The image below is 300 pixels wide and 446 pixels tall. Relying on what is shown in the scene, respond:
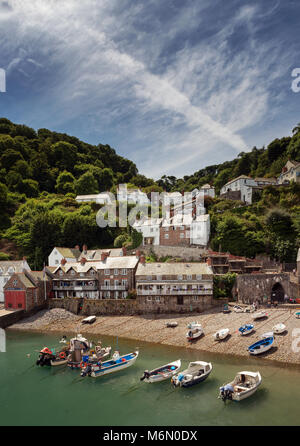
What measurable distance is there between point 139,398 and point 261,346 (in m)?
13.5

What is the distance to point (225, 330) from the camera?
32625 mm

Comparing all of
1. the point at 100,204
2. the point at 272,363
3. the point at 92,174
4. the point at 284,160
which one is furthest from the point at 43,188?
the point at 272,363

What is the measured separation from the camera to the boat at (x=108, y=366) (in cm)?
2647

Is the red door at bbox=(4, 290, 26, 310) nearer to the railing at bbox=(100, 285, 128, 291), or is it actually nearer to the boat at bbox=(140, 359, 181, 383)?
the railing at bbox=(100, 285, 128, 291)

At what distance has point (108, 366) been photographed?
26.9 meters

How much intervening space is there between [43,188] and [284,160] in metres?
79.5

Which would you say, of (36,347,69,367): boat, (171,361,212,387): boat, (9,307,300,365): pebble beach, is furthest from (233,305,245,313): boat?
(36,347,69,367): boat

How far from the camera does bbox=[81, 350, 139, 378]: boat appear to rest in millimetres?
26469

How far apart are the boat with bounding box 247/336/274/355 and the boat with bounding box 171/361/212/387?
20.4 feet

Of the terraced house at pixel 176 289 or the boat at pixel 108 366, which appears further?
the terraced house at pixel 176 289

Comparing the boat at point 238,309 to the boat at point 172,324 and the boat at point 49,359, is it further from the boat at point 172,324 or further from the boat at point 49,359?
the boat at point 49,359

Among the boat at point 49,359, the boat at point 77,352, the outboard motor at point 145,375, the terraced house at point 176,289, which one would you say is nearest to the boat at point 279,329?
the terraced house at point 176,289

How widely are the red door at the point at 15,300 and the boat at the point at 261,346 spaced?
110 feet

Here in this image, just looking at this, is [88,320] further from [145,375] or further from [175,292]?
[145,375]
